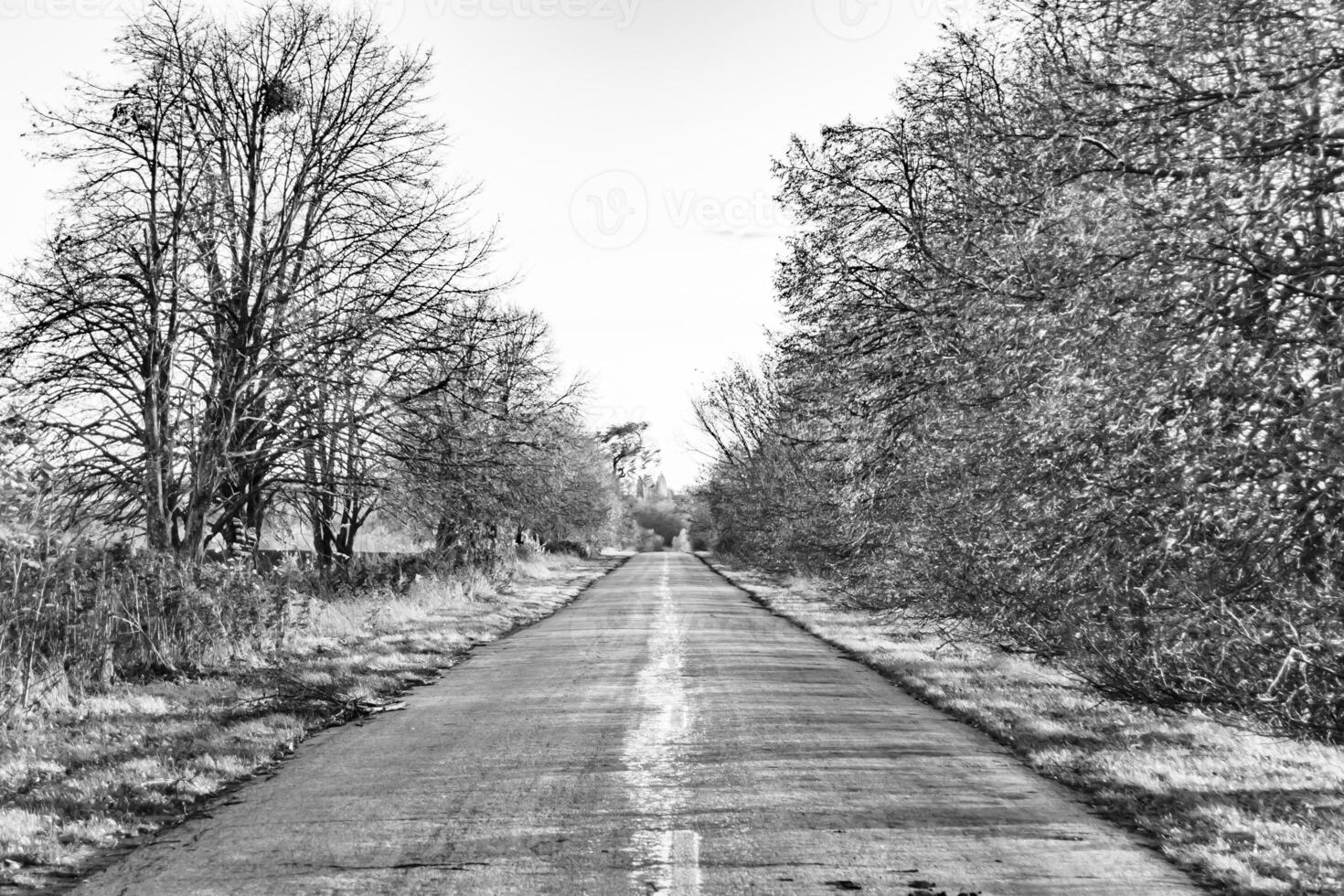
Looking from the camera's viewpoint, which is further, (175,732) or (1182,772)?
(175,732)

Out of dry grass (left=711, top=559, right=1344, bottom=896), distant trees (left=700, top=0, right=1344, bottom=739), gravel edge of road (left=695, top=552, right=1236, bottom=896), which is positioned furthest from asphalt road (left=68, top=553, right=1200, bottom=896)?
distant trees (left=700, top=0, right=1344, bottom=739)

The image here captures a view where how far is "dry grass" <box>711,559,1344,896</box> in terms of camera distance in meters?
5.32

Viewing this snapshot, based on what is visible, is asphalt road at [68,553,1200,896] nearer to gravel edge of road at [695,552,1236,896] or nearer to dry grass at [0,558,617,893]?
gravel edge of road at [695,552,1236,896]

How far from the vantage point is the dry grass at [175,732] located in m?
5.81

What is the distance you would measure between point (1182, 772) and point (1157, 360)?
10.2 ft

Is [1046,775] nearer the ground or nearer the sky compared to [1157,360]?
nearer the ground

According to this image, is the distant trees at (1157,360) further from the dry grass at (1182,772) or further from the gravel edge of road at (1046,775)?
the gravel edge of road at (1046,775)

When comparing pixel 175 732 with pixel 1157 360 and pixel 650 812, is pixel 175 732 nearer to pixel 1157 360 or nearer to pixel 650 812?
pixel 650 812

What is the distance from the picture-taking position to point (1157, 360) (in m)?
6.29

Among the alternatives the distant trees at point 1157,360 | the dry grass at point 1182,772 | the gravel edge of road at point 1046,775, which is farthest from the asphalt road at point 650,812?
the distant trees at point 1157,360

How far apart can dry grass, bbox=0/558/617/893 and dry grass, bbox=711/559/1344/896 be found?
589 centimetres

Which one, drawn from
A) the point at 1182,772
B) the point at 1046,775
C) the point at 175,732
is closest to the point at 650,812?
the point at 1046,775

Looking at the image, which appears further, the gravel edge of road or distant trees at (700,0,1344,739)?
distant trees at (700,0,1344,739)

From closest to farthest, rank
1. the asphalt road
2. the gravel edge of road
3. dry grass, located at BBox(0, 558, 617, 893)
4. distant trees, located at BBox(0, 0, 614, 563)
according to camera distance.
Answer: the asphalt road → the gravel edge of road → dry grass, located at BBox(0, 558, 617, 893) → distant trees, located at BBox(0, 0, 614, 563)
